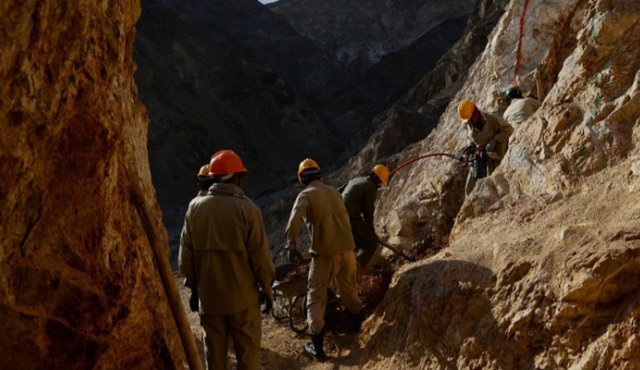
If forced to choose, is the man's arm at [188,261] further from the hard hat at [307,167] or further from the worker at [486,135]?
the worker at [486,135]

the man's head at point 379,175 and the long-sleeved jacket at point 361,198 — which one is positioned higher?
the man's head at point 379,175

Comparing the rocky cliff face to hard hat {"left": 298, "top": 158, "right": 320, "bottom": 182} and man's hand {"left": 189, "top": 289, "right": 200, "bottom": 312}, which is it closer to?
hard hat {"left": 298, "top": 158, "right": 320, "bottom": 182}

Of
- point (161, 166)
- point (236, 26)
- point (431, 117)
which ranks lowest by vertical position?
point (161, 166)

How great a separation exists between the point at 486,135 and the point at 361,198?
1.70m

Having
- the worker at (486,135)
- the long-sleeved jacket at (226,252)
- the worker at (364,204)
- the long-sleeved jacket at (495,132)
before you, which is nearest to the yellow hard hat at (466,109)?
the worker at (486,135)

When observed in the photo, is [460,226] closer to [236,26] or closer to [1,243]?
[1,243]

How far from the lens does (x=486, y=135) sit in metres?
6.76

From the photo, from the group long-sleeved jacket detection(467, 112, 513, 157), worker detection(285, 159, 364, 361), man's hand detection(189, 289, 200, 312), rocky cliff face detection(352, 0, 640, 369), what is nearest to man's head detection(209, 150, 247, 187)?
man's hand detection(189, 289, 200, 312)

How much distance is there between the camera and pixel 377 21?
65.4 m

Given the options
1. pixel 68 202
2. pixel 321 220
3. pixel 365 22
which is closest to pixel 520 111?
pixel 321 220

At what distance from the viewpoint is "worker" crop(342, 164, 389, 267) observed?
6.41 metres

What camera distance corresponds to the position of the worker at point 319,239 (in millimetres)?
5293

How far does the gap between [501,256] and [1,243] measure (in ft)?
10.8

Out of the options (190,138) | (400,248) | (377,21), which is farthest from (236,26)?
(400,248)
